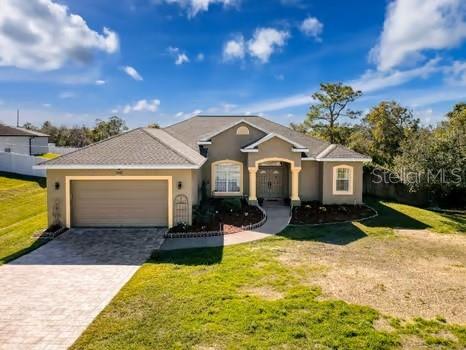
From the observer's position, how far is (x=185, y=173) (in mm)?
15070

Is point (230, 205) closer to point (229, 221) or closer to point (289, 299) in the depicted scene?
point (229, 221)

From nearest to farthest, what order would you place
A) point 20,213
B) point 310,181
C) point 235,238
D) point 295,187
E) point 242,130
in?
point 235,238 < point 20,213 < point 295,187 < point 242,130 < point 310,181

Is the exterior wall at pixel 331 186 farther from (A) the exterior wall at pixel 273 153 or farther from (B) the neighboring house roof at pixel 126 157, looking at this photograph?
(B) the neighboring house roof at pixel 126 157

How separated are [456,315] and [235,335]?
515 centimetres

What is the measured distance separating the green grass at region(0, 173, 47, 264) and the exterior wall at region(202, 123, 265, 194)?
31.7ft

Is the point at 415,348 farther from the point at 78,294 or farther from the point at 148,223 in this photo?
the point at 148,223

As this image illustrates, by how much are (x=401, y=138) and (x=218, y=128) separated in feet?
65.3

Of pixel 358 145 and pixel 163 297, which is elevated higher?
pixel 358 145

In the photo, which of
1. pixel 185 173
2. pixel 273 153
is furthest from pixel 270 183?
pixel 185 173

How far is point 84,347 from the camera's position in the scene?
19.8ft

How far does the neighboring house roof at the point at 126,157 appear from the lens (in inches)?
577

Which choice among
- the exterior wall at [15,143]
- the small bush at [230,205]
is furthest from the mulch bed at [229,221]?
the exterior wall at [15,143]

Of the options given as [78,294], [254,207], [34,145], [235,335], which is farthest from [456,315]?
[34,145]

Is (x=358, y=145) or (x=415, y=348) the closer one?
(x=415, y=348)
